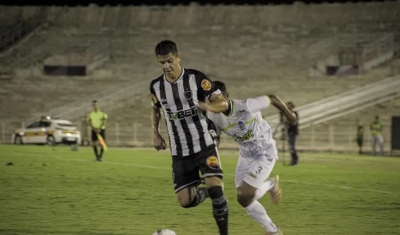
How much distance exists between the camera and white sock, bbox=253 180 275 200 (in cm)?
1095

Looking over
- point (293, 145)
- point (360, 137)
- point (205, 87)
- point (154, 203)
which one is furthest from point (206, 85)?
point (360, 137)

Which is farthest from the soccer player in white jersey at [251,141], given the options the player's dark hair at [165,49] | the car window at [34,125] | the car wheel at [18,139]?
the car wheel at [18,139]

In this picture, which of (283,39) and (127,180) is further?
(283,39)

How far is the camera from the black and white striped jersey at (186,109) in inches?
403

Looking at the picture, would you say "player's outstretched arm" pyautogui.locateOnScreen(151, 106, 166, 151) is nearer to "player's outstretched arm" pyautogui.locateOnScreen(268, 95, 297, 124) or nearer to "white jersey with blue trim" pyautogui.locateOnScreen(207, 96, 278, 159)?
"white jersey with blue trim" pyautogui.locateOnScreen(207, 96, 278, 159)

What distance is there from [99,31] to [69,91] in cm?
537

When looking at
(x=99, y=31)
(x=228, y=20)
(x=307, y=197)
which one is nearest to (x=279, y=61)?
(x=228, y=20)

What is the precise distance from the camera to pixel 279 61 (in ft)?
169

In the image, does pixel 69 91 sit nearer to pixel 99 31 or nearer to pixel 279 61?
pixel 99 31

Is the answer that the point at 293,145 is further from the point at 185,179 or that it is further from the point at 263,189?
the point at 185,179

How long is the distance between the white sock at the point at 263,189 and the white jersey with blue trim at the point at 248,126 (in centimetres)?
35

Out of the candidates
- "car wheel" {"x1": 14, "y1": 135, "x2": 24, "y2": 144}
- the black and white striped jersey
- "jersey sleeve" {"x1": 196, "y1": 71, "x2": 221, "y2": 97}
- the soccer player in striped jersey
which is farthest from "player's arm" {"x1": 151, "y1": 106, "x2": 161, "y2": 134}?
"car wheel" {"x1": 14, "y1": 135, "x2": 24, "y2": 144}

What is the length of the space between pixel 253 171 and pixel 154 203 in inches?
176

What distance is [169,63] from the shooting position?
10172mm
